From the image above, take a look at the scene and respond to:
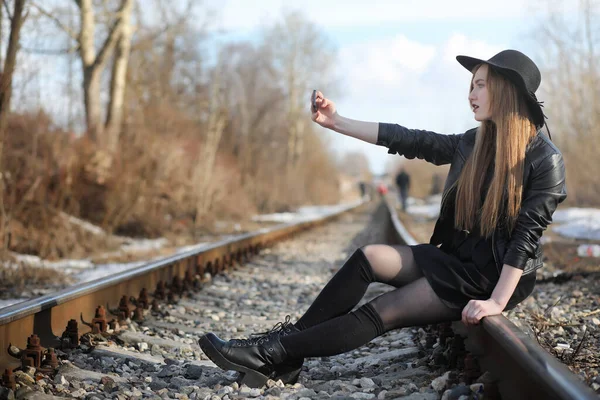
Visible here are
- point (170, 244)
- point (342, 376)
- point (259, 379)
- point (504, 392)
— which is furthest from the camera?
point (170, 244)

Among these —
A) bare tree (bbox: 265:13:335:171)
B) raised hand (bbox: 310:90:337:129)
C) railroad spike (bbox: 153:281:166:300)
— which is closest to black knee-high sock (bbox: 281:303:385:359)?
raised hand (bbox: 310:90:337:129)

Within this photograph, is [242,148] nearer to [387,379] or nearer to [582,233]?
[582,233]

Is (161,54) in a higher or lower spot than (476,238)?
higher

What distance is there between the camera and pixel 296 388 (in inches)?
123

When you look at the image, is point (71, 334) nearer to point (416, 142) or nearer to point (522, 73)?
point (416, 142)

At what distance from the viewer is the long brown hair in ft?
9.65

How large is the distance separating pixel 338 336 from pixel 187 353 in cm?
110

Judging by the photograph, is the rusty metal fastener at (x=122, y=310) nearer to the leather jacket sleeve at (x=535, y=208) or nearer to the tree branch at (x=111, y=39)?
the leather jacket sleeve at (x=535, y=208)

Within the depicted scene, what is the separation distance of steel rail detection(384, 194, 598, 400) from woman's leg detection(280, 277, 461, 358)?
0.64 ft

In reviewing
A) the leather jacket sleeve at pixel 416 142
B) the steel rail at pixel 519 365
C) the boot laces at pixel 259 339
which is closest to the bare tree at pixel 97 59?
the leather jacket sleeve at pixel 416 142

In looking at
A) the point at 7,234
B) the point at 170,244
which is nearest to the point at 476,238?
the point at 7,234

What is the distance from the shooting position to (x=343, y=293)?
3.19 meters

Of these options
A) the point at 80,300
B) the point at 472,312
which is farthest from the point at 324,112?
the point at 80,300

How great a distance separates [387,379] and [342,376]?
9.8 inches
